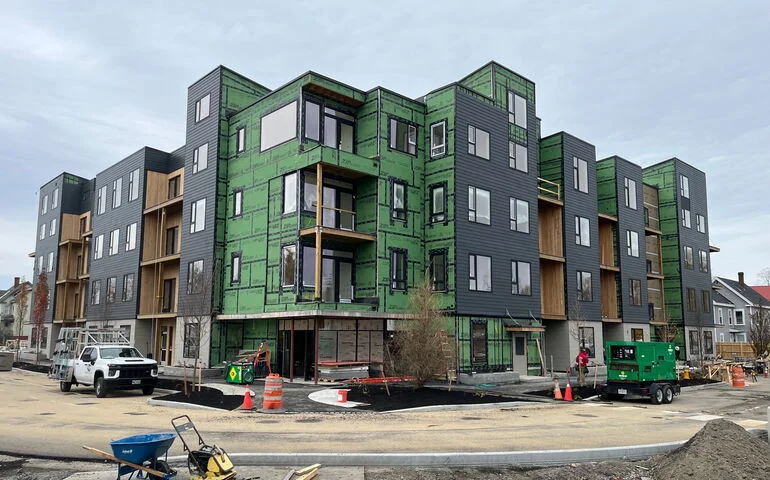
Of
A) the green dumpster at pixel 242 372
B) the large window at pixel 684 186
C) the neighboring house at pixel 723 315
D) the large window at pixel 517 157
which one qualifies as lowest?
the green dumpster at pixel 242 372

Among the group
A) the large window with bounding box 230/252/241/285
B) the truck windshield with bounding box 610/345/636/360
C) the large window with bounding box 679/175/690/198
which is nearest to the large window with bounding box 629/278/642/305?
the large window with bounding box 679/175/690/198

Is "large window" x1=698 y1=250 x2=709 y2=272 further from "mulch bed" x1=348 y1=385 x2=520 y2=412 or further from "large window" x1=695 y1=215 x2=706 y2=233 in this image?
"mulch bed" x1=348 y1=385 x2=520 y2=412

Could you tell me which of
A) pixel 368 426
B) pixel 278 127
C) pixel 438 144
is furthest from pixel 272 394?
pixel 438 144

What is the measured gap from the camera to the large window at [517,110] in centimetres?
3544

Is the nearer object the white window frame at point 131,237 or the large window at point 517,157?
the large window at point 517,157

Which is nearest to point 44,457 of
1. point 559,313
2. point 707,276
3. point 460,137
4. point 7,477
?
point 7,477

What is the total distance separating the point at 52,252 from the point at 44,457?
5061 centimetres

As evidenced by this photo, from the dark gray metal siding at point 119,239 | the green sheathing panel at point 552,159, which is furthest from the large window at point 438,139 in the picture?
the dark gray metal siding at point 119,239

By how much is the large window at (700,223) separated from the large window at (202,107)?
4077cm

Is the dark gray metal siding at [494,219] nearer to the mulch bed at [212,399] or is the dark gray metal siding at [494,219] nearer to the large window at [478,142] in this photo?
the large window at [478,142]

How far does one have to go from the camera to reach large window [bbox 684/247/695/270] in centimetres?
4919

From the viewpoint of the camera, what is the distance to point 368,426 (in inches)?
602

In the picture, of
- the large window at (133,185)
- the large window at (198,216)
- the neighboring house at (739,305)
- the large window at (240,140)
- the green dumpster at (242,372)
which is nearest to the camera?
the green dumpster at (242,372)

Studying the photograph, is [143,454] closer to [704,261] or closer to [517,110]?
[517,110]
